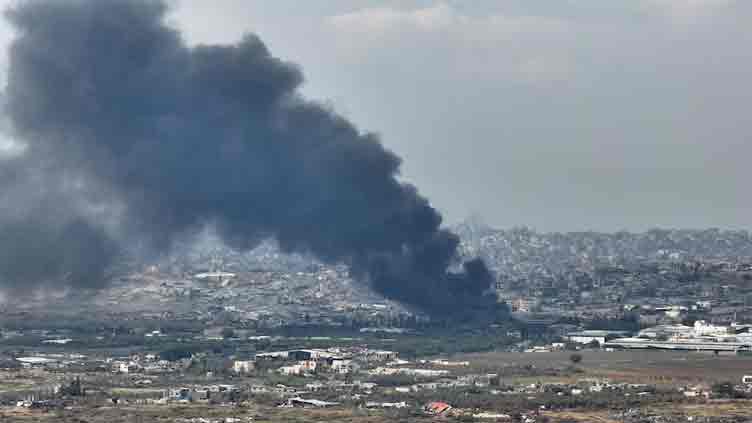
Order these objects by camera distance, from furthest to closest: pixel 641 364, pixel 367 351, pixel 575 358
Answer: pixel 367 351
pixel 575 358
pixel 641 364

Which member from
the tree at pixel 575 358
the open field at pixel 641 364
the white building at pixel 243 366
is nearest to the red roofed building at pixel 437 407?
the open field at pixel 641 364

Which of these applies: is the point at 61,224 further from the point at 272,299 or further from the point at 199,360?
the point at 272,299

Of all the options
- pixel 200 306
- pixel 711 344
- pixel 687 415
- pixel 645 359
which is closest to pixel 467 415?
pixel 687 415

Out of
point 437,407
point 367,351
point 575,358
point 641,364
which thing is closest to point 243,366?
point 367,351

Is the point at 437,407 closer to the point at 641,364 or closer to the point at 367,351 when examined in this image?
the point at 641,364

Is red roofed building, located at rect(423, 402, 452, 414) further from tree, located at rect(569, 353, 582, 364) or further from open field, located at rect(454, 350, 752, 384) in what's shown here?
tree, located at rect(569, 353, 582, 364)

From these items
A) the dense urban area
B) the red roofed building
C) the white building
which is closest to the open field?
the dense urban area
